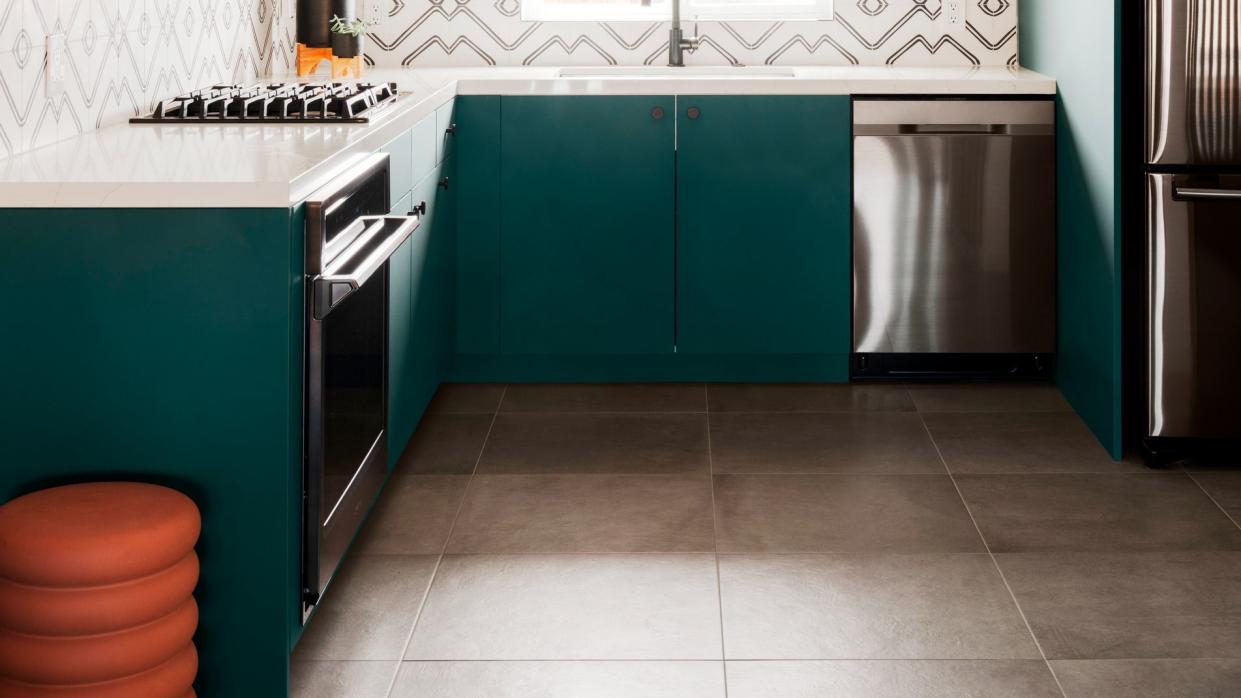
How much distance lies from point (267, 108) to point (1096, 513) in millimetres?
1914

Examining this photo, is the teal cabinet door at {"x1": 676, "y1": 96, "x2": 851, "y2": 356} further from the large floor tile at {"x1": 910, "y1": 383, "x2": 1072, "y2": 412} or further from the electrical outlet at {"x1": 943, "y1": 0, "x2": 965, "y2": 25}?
the electrical outlet at {"x1": 943, "y1": 0, "x2": 965, "y2": 25}

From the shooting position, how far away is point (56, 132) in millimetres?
2543

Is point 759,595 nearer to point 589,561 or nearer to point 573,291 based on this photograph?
point 589,561

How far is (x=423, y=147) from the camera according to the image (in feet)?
10.9

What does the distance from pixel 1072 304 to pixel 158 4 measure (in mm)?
2376

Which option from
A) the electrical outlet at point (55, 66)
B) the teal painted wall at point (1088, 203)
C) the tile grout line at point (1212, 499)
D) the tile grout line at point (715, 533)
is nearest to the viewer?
the tile grout line at point (715, 533)

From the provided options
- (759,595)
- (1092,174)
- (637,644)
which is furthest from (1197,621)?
(1092,174)

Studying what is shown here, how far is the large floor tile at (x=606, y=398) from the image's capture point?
3.83m

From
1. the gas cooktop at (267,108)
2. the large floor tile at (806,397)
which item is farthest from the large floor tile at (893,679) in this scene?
the large floor tile at (806,397)

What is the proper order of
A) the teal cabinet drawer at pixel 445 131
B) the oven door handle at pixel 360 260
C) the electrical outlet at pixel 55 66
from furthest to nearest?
the teal cabinet drawer at pixel 445 131 → the electrical outlet at pixel 55 66 → the oven door handle at pixel 360 260

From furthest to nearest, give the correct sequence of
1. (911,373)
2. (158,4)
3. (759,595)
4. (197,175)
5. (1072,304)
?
(911,373) < (1072,304) < (158,4) < (759,595) < (197,175)

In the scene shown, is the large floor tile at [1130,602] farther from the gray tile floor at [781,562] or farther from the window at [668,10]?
the window at [668,10]

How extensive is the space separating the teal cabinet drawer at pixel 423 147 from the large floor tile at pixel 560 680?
125 centimetres

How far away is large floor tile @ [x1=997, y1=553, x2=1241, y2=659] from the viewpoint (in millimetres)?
2371
